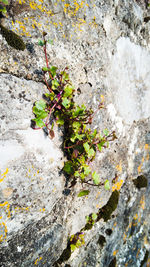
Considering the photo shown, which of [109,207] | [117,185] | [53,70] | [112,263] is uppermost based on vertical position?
[53,70]

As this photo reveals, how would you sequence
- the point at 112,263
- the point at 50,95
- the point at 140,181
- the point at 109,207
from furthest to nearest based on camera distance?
the point at 140,181, the point at 112,263, the point at 109,207, the point at 50,95

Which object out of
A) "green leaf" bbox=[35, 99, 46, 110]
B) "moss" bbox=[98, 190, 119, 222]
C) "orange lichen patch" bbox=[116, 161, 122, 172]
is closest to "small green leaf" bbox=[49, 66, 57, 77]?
"green leaf" bbox=[35, 99, 46, 110]

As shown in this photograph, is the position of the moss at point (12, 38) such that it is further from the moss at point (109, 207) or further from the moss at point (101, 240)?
the moss at point (101, 240)

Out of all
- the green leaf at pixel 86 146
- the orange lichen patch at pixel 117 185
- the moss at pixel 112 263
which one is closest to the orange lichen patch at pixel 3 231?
the green leaf at pixel 86 146

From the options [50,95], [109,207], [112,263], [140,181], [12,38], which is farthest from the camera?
[140,181]

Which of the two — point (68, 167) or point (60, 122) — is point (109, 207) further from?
point (60, 122)

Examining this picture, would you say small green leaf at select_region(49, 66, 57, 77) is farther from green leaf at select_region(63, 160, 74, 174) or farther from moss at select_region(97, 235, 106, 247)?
moss at select_region(97, 235, 106, 247)

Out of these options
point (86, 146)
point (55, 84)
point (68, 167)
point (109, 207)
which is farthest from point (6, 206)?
point (109, 207)
